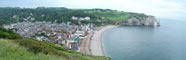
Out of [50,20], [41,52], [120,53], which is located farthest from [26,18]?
[41,52]

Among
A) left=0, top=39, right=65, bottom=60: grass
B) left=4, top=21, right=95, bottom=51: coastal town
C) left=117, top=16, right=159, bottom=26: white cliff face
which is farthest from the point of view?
left=117, top=16, right=159, bottom=26: white cliff face

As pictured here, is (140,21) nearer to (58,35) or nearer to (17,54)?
(58,35)

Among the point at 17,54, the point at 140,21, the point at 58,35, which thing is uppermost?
the point at 17,54

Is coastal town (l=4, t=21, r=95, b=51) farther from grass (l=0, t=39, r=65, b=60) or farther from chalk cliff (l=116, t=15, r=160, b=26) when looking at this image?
chalk cliff (l=116, t=15, r=160, b=26)

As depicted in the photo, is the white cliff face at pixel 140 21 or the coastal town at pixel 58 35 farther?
the white cliff face at pixel 140 21

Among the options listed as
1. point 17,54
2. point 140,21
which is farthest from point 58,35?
point 140,21

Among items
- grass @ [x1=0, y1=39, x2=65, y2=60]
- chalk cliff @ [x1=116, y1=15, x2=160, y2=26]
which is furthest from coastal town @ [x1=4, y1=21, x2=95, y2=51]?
chalk cliff @ [x1=116, y1=15, x2=160, y2=26]

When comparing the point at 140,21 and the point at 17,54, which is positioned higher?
the point at 17,54

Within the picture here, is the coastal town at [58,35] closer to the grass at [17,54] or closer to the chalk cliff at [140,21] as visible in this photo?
the grass at [17,54]

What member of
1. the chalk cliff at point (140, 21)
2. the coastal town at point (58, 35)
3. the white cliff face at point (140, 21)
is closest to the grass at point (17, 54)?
the coastal town at point (58, 35)

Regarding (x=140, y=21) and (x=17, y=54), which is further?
(x=140, y=21)

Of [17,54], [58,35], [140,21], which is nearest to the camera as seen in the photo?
[17,54]

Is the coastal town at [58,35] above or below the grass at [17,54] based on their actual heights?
below

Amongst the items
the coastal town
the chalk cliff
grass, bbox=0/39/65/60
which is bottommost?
the chalk cliff
